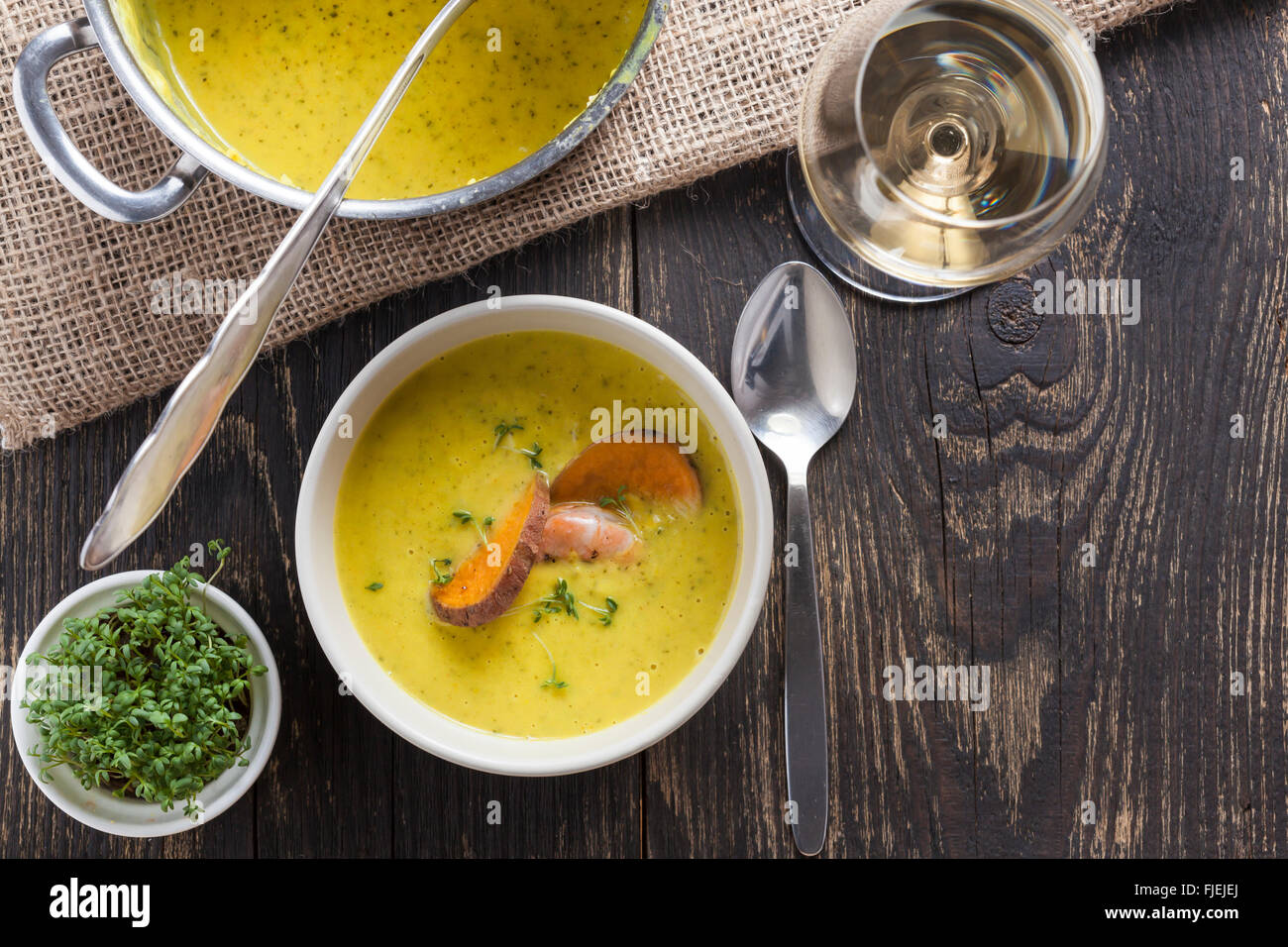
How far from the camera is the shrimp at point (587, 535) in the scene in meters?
1.17

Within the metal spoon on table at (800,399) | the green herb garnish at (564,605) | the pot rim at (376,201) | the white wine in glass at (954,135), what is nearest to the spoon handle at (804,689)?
the metal spoon on table at (800,399)

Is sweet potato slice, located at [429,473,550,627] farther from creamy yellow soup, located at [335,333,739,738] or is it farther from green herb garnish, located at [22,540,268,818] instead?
green herb garnish, located at [22,540,268,818]

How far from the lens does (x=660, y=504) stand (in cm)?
120

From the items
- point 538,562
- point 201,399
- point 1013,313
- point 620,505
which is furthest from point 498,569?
point 1013,313

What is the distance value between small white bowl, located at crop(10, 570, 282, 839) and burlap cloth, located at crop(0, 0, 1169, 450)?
27 centimetres

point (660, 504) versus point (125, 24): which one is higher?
point (125, 24)

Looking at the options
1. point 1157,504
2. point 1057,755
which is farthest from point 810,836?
point 1157,504

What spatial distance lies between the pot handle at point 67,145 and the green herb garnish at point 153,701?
15.4 inches

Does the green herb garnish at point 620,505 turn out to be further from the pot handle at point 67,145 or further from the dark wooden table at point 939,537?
the pot handle at point 67,145

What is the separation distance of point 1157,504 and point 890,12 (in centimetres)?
72

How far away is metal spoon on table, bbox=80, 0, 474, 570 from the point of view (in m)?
0.84

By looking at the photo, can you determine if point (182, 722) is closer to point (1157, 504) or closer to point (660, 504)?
point (660, 504)

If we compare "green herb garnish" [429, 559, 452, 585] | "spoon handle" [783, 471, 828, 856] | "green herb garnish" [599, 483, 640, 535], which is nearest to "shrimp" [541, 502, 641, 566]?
"green herb garnish" [599, 483, 640, 535]

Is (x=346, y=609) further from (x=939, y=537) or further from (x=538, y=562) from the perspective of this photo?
(x=939, y=537)
